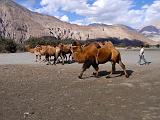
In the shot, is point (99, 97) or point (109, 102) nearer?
point (109, 102)

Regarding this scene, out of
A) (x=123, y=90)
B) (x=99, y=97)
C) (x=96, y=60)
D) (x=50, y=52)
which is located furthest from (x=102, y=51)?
(x=50, y=52)

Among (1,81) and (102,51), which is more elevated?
(102,51)

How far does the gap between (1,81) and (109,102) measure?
7.18m

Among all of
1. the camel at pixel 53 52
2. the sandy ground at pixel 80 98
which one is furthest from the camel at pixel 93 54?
the camel at pixel 53 52

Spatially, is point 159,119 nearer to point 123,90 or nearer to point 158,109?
point 158,109

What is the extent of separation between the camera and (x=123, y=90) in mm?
16375

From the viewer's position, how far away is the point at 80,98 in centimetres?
1462

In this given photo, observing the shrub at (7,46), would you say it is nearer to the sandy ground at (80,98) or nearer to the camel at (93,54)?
the camel at (93,54)

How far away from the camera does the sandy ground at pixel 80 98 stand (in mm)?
11930

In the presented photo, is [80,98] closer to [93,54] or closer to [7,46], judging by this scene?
[93,54]

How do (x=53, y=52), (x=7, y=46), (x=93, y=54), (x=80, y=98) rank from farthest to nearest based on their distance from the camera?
(x=7, y=46)
(x=53, y=52)
(x=93, y=54)
(x=80, y=98)

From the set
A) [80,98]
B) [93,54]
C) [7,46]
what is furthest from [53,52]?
[7,46]

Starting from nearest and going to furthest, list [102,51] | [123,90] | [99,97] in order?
[99,97]
[123,90]
[102,51]

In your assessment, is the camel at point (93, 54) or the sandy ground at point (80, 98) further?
the camel at point (93, 54)
